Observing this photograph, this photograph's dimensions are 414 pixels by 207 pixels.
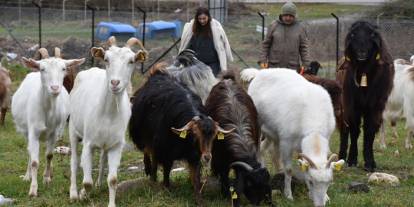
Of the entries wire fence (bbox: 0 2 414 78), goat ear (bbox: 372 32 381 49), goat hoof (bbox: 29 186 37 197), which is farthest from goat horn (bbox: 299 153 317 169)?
wire fence (bbox: 0 2 414 78)

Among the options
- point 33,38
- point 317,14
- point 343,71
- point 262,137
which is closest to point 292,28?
point 343,71

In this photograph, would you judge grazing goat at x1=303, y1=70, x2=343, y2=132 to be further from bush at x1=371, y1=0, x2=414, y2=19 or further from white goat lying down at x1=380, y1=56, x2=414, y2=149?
bush at x1=371, y1=0, x2=414, y2=19

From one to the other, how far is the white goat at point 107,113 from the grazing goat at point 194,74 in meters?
1.54

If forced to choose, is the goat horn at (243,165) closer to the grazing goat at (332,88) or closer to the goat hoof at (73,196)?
the goat hoof at (73,196)

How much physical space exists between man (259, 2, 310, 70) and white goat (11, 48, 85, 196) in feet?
10.4

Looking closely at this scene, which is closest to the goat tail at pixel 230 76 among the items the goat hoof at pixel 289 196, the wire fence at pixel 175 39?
the goat hoof at pixel 289 196

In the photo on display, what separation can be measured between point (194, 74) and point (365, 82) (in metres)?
2.33

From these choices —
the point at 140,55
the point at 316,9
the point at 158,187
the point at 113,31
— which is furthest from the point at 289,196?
the point at 316,9

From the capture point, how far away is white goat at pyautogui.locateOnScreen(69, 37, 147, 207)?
23.1 ft

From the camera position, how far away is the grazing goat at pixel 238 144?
24.2 feet

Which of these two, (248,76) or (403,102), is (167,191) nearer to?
(248,76)

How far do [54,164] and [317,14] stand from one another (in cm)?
2302

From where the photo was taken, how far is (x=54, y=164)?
10125 millimetres

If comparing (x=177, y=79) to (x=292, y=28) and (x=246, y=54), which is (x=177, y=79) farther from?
(x=246, y=54)
